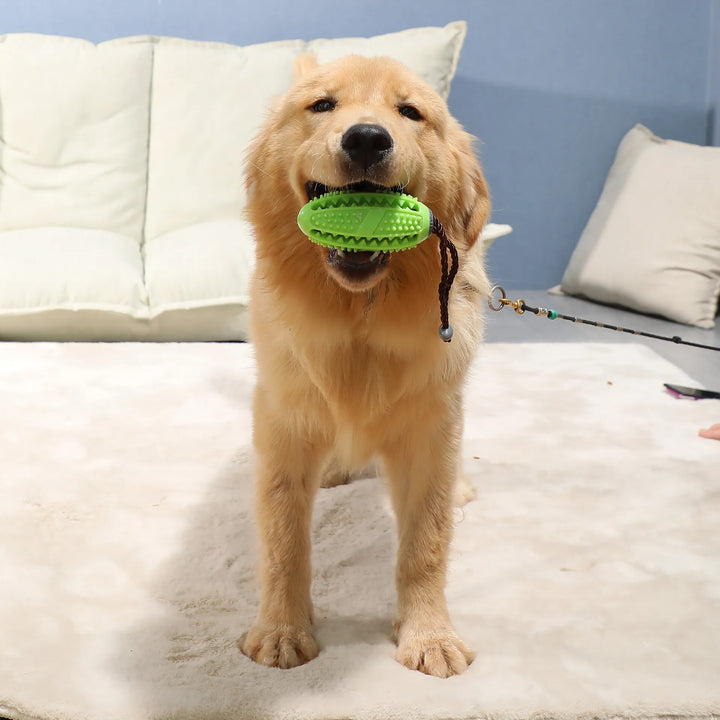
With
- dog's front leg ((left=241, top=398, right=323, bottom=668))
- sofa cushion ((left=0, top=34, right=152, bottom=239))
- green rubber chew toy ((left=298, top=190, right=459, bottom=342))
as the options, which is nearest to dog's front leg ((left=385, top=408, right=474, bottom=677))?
dog's front leg ((left=241, top=398, right=323, bottom=668))

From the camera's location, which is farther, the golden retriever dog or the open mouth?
the golden retriever dog

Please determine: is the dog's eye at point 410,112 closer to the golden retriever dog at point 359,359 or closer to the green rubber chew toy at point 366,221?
the golden retriever dog at point 359,359

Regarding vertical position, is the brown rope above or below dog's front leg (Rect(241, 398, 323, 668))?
above

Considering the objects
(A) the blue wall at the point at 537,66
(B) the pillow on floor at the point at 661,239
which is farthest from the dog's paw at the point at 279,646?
(A) the blue wall at the point at 537,66

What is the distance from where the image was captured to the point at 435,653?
4.90 feet

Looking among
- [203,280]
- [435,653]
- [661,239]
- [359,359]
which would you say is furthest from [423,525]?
[661,239]

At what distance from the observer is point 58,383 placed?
3123 mm

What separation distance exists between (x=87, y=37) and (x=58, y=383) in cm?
254

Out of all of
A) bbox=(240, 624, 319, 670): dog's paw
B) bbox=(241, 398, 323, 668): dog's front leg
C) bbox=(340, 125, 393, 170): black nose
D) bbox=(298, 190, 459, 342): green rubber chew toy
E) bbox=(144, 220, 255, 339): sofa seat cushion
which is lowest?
bbox=(144, 220, 255, 339): sofa seat cushion

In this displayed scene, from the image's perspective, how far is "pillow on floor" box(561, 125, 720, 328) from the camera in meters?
4.13

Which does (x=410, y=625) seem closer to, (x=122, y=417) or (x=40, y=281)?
(x=122, y=417)

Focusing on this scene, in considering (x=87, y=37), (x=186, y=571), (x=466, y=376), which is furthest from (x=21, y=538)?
(x=87, y=37)

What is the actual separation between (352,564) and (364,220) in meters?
0.86

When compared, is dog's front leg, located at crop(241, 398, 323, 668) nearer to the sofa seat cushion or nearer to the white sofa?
the sofa seat cushion
